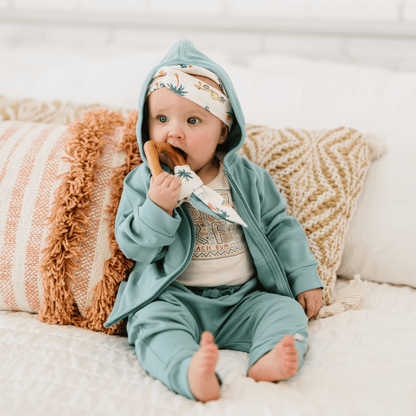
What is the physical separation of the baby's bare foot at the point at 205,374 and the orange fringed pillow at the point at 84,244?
321mm

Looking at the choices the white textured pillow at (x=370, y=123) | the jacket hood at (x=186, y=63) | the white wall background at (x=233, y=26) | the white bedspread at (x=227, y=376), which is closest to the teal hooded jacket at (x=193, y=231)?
the jacket hood at (x=186, y=63)

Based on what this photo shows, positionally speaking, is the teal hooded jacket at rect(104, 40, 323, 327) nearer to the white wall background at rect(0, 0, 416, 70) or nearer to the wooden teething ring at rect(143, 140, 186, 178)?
the wooden teething ring at rect(143, 140, 186, 178)

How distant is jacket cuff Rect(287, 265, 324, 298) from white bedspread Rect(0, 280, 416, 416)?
3.3 inches

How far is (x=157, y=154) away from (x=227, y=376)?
0.46 m

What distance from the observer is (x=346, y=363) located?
702mm

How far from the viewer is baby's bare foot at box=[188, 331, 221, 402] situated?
582 mm

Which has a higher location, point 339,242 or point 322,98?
point 322,98

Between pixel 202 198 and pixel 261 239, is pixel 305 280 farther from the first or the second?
pixel 202 198

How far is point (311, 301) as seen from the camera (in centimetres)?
88

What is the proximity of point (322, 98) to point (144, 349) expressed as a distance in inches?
35.5

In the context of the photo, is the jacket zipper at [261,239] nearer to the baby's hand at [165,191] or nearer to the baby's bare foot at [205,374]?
the baby's hand at [165,191]

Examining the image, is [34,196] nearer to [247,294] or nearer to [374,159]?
[247,294]

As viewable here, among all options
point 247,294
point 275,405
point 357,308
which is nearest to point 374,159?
point 357,308

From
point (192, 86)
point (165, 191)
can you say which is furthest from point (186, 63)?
point (165, 191)
